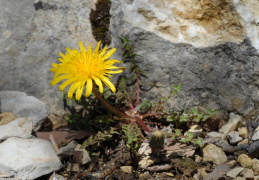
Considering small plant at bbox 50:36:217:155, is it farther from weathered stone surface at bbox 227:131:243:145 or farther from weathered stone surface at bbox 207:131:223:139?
weathered stone surface at bbox 227:131:243:145

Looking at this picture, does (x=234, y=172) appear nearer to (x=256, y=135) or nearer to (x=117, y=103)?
(x=256, y=135)

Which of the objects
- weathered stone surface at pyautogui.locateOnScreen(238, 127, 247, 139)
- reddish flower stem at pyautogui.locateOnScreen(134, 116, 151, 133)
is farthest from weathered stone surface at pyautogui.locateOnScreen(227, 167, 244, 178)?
reddish flower stem at pyautogui.locateOnScreen(134, 116, 151, 133)

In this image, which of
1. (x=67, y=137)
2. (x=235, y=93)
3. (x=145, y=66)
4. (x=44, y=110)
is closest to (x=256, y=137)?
(x=235, y=93)

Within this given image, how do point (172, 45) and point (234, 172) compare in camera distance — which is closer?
point (234, 172)

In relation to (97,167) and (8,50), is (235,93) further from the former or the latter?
(8,50)

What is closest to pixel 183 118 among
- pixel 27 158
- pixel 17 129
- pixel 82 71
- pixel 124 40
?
pixel 124 40
